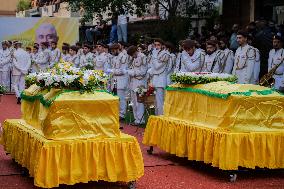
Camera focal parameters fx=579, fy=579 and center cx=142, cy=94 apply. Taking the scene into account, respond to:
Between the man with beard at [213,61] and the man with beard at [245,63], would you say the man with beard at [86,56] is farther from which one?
the man with beard at [245,63]

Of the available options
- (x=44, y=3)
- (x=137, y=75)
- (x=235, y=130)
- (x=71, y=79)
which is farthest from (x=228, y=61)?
(x=44, y=3)

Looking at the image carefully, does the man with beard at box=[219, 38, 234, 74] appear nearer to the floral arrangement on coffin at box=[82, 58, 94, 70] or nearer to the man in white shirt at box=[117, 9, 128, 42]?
the floral arrangement on coffin at box=[82, 58, 94, 70]

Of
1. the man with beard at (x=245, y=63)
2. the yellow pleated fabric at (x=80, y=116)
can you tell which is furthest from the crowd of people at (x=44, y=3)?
the yellow pleated fabric at (x=80, y=116)

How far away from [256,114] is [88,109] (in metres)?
2.68

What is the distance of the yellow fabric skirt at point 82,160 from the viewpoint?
25.2ft

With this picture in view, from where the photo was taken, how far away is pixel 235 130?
8859mm

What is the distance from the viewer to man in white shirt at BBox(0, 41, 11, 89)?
23.3 m

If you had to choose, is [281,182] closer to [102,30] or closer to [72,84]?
[72,84]

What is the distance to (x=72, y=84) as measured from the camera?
27.3 feet

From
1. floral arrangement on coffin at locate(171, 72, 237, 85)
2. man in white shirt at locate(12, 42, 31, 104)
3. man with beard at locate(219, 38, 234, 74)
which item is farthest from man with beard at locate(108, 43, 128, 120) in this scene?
floral arrangement on coffin at locate(171, 72, 237, 85)

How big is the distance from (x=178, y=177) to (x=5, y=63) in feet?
52.0

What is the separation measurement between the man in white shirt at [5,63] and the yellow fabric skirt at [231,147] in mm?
14988

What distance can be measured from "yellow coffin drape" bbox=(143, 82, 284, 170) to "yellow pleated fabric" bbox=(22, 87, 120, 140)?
161 cm

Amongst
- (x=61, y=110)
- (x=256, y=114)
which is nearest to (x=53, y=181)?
(x=61, y=110)
